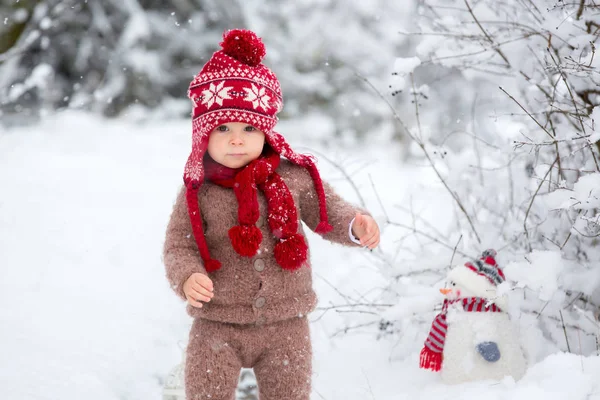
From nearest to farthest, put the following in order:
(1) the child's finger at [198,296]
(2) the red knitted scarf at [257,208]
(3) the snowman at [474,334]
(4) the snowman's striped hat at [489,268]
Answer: (1) the child's finger at [198,296], (2) the red knitted scarf at [257,208], (3) the snowman at [474,334], (4) the snowman's striped hat at [489,268]

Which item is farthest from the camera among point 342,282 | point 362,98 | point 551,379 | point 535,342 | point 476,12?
point 362,98

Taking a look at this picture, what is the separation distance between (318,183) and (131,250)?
280 centimetres

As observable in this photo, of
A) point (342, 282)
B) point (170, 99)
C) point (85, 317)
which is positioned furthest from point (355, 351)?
point (170, 99)

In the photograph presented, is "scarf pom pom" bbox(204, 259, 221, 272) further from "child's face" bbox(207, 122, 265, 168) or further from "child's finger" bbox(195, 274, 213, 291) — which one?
"child's face" bbox(207, 122, 265, 168)

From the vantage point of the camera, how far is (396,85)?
302 centimetres

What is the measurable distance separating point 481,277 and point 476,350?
1.09 ft

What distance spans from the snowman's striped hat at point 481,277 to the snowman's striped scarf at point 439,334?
6cm

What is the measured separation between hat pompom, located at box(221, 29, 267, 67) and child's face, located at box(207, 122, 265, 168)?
10.4 inches

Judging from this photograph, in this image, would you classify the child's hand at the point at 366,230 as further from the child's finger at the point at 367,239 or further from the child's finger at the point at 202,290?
the child's finger at the point at 202,290

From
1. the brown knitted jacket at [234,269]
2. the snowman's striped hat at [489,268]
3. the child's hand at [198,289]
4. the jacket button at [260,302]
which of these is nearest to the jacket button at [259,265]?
the brown knitted jacket at [234,269]

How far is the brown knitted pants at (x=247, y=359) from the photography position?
89.7 inches

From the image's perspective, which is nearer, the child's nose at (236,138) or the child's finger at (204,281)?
the child's finger at (204,281)

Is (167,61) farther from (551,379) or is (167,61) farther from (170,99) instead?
(551,379)

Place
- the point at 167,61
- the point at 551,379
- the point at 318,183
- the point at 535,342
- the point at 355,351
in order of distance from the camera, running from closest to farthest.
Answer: the point at 551,379 < the point at 318,183 < the point at 535,342 < the point at 355,351 < the point at 167,61
